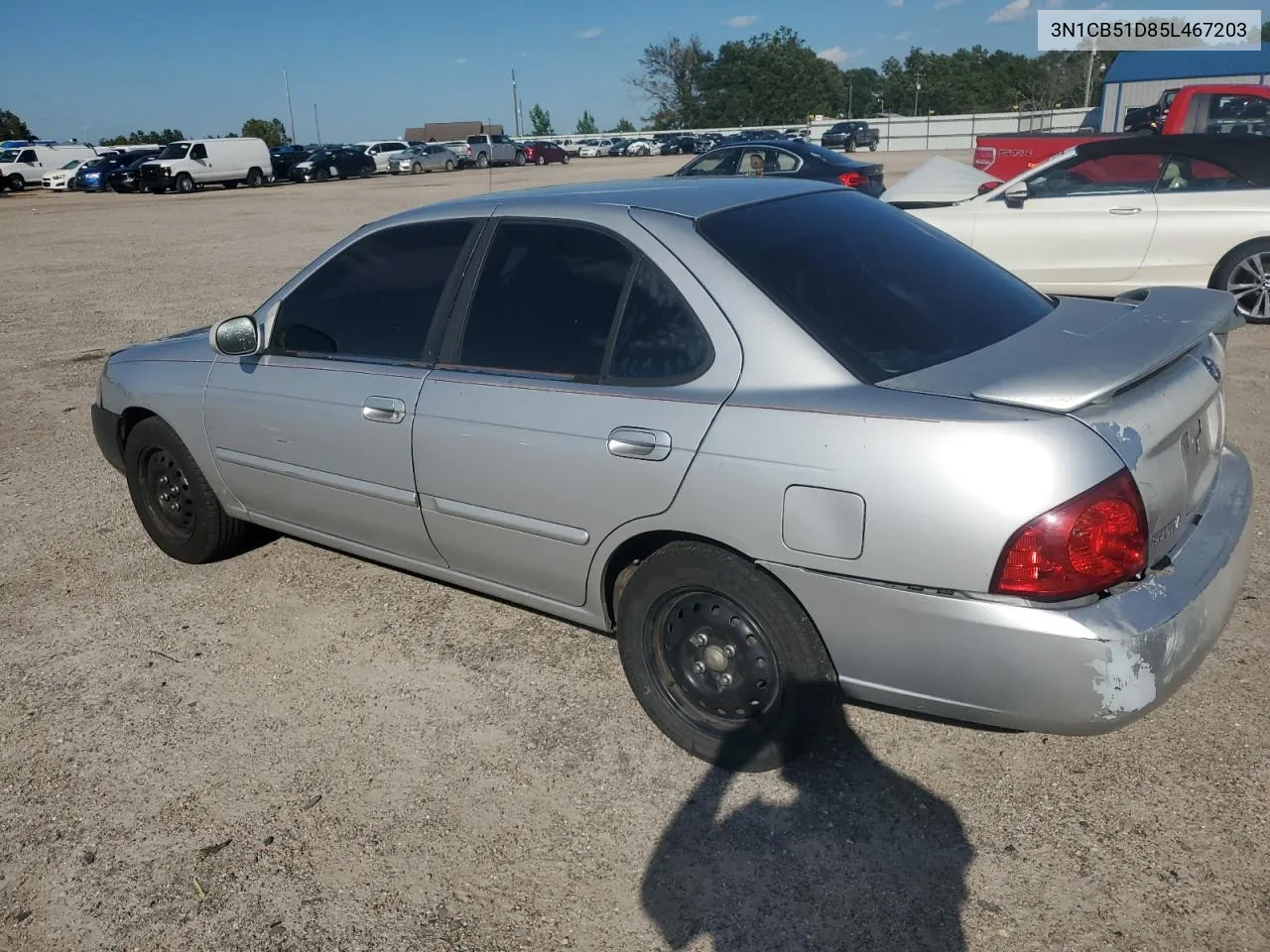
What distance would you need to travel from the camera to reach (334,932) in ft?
8.40

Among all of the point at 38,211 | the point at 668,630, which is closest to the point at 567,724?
the point at 668,630

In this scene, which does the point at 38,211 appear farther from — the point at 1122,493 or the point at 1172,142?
the point at 1122,493

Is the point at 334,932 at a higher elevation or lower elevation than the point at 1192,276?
lower

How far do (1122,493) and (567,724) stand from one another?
72.9 inches

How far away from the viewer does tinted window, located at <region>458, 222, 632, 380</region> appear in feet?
10.5

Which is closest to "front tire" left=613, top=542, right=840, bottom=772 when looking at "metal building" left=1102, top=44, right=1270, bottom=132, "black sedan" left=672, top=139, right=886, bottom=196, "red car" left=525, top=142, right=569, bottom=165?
"black sedan" left=672, top=139, right=886, bottom=196

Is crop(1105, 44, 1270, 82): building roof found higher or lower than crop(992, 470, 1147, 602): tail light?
higher

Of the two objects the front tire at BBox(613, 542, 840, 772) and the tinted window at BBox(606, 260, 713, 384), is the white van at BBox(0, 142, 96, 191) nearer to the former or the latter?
the tinted window at BBox(606, 260, 713, 384)

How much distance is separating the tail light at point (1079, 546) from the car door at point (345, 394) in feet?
6.82

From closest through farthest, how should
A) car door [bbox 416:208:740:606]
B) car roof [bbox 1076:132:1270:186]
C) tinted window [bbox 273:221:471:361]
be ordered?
1. car door [bbox 416:208:740:606]
2. tinted window [bbox 273:221:471:361]
3. car roof [bbox 1076:132:1270:186]

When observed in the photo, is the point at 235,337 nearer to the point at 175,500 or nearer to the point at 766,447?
the point at 175,500

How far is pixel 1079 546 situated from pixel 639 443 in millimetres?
1187

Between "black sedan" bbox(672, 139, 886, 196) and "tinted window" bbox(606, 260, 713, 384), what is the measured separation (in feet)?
47.2

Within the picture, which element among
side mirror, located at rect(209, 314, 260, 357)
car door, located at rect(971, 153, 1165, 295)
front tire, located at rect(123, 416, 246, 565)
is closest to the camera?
side mirror, located at rect(209, 314, 260, 357)
